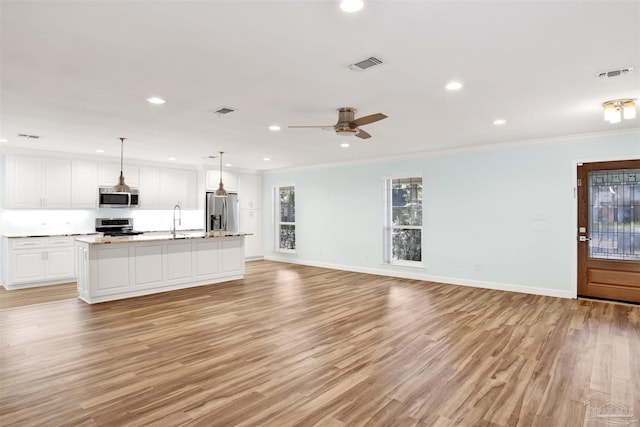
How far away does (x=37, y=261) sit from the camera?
21.2 feet

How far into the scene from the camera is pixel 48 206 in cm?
682

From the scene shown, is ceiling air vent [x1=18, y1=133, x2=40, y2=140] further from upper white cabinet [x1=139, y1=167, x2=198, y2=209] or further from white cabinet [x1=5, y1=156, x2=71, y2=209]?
upper white cabinet [x1=139, y1=167, x2=198, y2=209]

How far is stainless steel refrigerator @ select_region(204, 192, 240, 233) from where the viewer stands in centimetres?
902

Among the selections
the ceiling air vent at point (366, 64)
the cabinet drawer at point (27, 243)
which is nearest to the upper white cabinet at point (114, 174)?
the cabinet drawer at point (27, 243)

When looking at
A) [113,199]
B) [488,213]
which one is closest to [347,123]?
[488,213]

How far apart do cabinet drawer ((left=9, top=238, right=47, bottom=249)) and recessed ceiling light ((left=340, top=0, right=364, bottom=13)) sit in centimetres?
709

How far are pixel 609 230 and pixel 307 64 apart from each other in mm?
5289

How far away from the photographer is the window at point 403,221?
24.0 ft

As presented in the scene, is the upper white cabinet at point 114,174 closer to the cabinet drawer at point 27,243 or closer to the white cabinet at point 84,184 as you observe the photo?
the white cabinet at point 84,184

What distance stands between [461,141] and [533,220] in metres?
1.75

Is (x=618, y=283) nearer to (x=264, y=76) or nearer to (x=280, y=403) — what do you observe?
(x=280, y=403)

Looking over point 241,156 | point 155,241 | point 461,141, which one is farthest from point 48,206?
point 461,141

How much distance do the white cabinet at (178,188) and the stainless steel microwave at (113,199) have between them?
0.79 metres

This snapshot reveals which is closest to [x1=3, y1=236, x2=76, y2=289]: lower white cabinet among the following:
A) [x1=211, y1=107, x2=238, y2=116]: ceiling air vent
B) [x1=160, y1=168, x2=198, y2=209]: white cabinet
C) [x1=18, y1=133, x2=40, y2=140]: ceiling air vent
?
[x1=18, y1=133, x2=40, y2=140]: ceiling air vent
